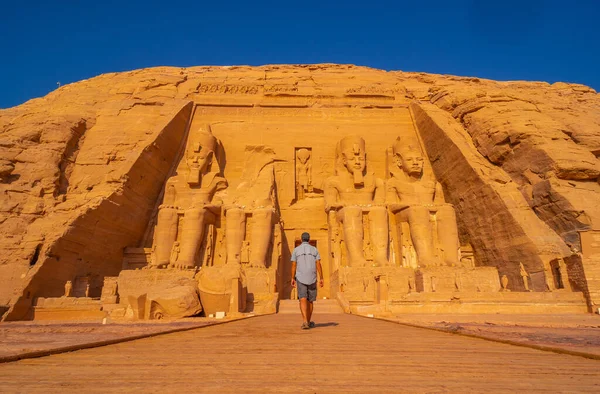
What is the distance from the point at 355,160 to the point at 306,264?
25.5 ft

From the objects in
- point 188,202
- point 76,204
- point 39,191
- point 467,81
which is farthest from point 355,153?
point 39,191

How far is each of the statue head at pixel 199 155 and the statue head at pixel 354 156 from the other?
3.84 meters

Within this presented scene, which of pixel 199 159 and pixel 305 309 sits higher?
pixel 199 159

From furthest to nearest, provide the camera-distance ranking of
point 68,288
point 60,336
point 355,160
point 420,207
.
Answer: point 355,160
point 420,207
point 68,288
point 60,336

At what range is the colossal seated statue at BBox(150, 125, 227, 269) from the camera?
34.5 ft

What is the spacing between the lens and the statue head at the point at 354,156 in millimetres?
12016

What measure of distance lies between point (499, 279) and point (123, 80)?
13024 mm

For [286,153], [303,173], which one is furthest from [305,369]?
[286,153]

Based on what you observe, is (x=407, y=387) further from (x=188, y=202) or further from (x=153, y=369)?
(x=188, y=202)

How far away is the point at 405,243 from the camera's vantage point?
11.1 meters

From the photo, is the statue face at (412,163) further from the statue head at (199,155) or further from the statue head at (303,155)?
the statue head at (199,155)

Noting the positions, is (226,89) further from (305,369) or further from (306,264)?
(305,369)

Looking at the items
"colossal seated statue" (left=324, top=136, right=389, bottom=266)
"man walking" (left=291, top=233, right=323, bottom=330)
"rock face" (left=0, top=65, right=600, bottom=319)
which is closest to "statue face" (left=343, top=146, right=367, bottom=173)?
"colossal seated statue" (left=324, top=136, right=389, bottom=266)

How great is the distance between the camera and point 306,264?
4.67m
